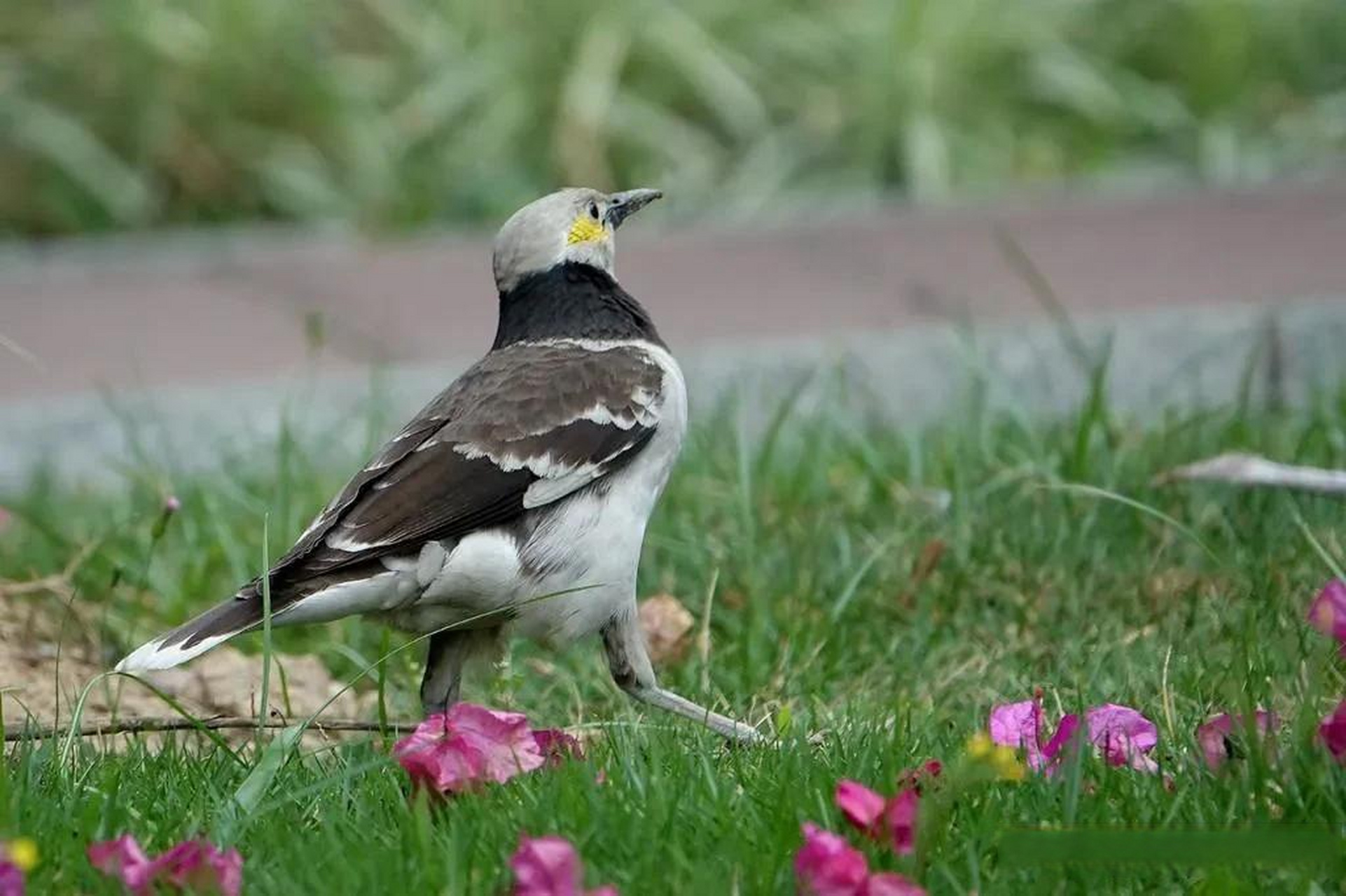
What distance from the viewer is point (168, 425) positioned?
6758 millimetres

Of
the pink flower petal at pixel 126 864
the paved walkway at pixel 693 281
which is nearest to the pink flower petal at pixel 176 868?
the pink flower petal at pixel 126 864

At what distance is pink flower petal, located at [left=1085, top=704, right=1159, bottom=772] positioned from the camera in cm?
324

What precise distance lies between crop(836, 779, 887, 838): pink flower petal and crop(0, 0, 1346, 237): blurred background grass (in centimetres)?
687

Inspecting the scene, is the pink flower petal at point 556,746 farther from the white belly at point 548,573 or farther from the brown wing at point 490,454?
the brown wing at point 490,454

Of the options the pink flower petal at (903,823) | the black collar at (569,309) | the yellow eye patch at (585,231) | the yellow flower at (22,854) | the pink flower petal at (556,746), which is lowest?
the pink flower petal at (556,746)

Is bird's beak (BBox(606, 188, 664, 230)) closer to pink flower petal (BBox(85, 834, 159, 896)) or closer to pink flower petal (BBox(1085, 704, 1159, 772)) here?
pink flower petal (BBox(1085, 704, 1159, 772))

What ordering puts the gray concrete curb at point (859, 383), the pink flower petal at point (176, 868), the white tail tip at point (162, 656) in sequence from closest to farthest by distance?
the pink flower petal at point (176, 868) < the white tail tip at point (162, 656) < the gray concrete curb at point (859, 383)

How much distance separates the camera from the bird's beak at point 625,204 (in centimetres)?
452

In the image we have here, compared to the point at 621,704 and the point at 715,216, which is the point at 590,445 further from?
the point at 715,216

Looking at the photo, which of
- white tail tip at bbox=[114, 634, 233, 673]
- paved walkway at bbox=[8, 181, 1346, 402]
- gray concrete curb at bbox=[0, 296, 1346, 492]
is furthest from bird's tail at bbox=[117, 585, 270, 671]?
paved walkway at bbox=[8, 181, 1346, 402]

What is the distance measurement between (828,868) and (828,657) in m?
1.81

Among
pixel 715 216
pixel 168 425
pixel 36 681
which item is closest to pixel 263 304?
pixel 168 425

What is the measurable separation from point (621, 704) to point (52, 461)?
2922 millimetres

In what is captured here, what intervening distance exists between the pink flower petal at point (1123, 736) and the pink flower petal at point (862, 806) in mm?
531
